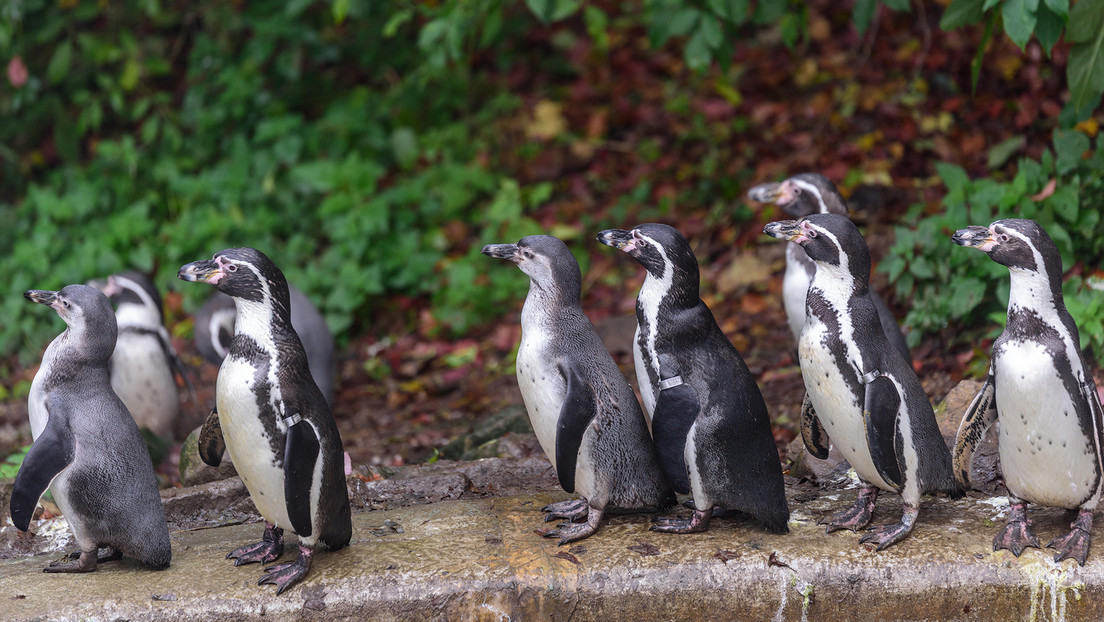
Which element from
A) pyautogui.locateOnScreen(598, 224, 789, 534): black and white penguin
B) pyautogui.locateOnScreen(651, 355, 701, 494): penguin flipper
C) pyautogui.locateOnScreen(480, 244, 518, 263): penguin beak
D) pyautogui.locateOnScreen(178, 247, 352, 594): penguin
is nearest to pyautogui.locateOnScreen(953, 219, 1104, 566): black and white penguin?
pyautogui.locateOnScreen(598, 224, 789, 534): black and white penguin

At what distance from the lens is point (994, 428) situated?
416 cm

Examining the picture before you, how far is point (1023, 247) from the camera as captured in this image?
314 centimetres

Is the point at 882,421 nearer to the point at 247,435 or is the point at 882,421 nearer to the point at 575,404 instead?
the point at 575,404

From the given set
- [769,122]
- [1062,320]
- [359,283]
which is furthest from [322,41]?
[1062,320]

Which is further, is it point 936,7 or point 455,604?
point 936,7

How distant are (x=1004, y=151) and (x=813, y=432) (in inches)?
144

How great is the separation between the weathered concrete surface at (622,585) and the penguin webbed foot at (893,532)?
0.09ft

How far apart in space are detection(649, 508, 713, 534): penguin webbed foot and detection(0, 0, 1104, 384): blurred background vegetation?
326 cm

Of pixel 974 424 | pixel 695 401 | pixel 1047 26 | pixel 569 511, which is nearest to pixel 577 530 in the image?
pixel 569 511

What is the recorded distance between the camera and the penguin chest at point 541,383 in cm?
344

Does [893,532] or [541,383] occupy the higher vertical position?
[541,383]

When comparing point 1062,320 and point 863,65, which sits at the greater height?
point 863,65

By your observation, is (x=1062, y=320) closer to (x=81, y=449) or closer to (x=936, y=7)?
(x=81, y=449)

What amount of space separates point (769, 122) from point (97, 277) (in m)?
5.11
